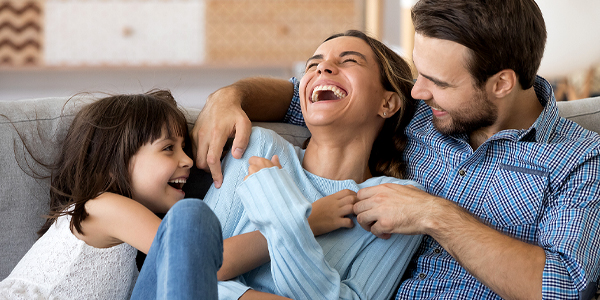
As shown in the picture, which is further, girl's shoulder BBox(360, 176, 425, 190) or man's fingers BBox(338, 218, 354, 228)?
girl's shoulder BBox(360, 176, 425, 190)

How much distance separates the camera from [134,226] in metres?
1.25

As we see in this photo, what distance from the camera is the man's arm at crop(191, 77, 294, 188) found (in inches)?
56.5

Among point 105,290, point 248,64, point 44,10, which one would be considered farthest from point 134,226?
point 44,10

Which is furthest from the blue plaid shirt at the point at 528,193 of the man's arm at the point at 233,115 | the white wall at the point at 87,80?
the white wall at the point at 87,80

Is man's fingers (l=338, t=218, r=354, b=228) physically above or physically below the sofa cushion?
below

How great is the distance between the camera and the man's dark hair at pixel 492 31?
1.36 meters

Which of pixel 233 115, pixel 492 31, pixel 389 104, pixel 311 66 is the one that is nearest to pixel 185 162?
pixel 233 115

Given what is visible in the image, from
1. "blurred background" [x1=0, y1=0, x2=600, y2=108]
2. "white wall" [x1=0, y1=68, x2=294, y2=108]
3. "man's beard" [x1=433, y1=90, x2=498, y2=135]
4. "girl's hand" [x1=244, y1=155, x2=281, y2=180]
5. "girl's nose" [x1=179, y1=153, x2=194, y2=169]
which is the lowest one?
"white wall" [x1=0, y1=68, x2=294, y2=108]

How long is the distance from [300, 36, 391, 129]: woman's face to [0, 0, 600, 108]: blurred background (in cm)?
245

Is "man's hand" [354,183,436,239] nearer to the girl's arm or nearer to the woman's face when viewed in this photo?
the woman's face

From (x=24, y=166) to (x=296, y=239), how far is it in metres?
0.80

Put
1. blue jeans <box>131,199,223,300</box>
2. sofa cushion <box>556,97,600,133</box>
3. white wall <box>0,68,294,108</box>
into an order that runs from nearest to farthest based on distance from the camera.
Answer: blue jeans <box>131,199,223,300</box> → sofa cushion <box>556,97,600,133</box> → white wall <box>0,68,294,108</box>

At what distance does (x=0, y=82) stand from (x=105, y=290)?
346cm

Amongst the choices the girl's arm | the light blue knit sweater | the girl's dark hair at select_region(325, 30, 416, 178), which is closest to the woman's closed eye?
the girl's dark hair at select_region(325, 30, 416, 178)
